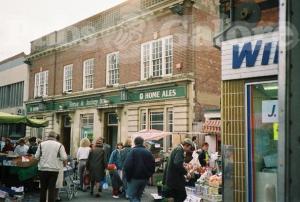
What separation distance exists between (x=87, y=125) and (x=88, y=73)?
3.12 m

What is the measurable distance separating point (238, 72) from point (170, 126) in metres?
11.6

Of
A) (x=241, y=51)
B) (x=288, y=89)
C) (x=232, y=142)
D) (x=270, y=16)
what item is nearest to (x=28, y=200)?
(x=232, y=142)

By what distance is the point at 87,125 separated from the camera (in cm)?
2277

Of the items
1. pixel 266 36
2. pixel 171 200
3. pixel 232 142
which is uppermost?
pixel 266 36

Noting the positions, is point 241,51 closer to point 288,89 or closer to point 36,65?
point 288,89

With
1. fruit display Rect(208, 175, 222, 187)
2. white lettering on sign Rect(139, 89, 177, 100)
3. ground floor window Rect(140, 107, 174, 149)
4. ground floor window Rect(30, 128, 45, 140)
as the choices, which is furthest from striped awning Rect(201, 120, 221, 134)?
ground floor window Rect(30, 128, 45, 140)

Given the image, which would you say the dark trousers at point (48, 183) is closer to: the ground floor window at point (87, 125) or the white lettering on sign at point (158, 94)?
the white lettering on sign at point (158, 94)

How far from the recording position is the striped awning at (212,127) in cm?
1617

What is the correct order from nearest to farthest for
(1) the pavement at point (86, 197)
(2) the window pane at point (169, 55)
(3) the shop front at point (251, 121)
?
(3) the shop front at point (251, 121) → (1) the pavement at point (86, 197) → (2) the window pane at point (169, 55)

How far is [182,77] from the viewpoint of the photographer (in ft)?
54.9

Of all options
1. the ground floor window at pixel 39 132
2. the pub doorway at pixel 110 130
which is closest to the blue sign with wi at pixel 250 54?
the pub doorway at pixel 110 130

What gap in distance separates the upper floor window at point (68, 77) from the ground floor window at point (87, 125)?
8.31 ft

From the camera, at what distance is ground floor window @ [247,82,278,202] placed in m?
5.92

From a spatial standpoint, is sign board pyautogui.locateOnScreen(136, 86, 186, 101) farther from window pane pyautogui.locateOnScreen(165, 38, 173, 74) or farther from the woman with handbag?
the woman with handbag
